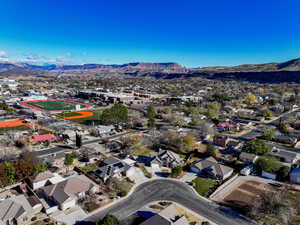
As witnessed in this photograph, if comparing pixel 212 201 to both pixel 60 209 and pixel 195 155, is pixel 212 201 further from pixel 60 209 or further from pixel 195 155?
pixel 60 209

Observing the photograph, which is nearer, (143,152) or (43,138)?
(143,152)

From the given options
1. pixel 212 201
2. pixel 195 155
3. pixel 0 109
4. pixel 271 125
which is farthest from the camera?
pixel 0 109

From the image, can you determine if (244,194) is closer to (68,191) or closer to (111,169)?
(111,169)

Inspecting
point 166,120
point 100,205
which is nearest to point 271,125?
point 166,120

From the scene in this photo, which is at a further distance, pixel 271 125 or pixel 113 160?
pixel 271 125

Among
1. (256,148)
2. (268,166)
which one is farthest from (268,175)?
(256,148)

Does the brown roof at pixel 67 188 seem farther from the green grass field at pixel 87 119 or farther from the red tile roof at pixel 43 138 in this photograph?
the green grass field at pixel 87 119

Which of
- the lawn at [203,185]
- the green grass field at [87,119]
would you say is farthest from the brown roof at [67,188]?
the green grass field at [87,119]
